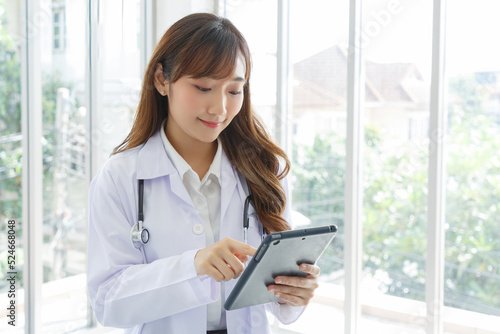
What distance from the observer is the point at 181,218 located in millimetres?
1372

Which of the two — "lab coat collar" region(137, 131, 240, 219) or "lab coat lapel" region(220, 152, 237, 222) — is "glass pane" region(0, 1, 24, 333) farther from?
"lab coat lapel" region(220, 152, 237, 222)

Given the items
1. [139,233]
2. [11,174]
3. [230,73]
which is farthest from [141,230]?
[11,174]

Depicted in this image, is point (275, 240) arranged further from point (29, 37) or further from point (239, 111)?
point (29, 37)

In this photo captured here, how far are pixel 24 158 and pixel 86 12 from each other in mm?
724

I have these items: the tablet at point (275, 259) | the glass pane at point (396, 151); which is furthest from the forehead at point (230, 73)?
the glass pane at point (396, 151)

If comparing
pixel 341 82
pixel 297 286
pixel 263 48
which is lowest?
pixel 297 286

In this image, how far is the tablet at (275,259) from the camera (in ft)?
3.52

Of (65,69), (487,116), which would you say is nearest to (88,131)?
(65,69)

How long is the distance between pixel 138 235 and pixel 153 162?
0.22 m

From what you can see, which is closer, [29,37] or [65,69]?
[29,37]

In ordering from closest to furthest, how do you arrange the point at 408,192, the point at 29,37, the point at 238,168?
the point at 238,168 → the point at 29,37 → the point at 408,192

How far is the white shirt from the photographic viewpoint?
54.8 inches

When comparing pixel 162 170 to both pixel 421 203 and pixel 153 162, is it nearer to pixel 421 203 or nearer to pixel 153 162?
pixel 153 162

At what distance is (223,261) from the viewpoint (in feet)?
3.82
